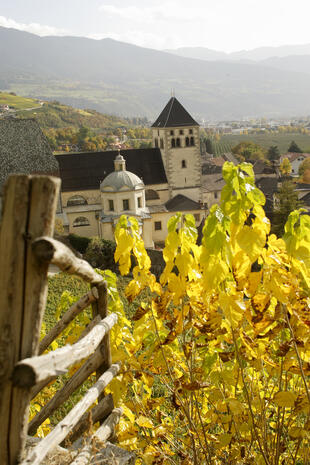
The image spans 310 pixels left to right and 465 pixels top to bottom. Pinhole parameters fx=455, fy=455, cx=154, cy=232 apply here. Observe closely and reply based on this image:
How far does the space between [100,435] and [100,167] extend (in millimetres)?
36446

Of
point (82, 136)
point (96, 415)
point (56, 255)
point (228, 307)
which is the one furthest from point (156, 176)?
point (82, 136)

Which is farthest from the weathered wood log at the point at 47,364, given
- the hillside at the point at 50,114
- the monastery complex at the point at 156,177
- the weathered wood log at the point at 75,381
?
the hillside at the point at 50,114

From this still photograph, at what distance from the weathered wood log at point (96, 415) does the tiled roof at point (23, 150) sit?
118 ft

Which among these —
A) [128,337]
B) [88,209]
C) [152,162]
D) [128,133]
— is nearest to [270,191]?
[152,162]

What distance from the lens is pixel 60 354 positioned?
224 cm

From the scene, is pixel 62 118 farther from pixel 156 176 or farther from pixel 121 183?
pixel 121 183

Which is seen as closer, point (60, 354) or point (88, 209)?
point (60, 354)

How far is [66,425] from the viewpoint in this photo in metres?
2.62

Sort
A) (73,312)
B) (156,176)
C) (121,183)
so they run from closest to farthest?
(73,312)
(121,183)
(156,176)

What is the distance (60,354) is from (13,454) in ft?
1.57

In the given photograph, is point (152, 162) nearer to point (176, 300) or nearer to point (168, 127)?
point (168, 127)

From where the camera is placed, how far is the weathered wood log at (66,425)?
2.23 metres

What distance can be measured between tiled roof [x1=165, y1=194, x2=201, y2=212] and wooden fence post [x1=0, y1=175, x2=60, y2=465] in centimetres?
3485

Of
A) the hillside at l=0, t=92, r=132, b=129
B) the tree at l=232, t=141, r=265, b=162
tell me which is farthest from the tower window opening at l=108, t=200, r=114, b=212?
the hillside at l=0, t=92, r=132, b=129
